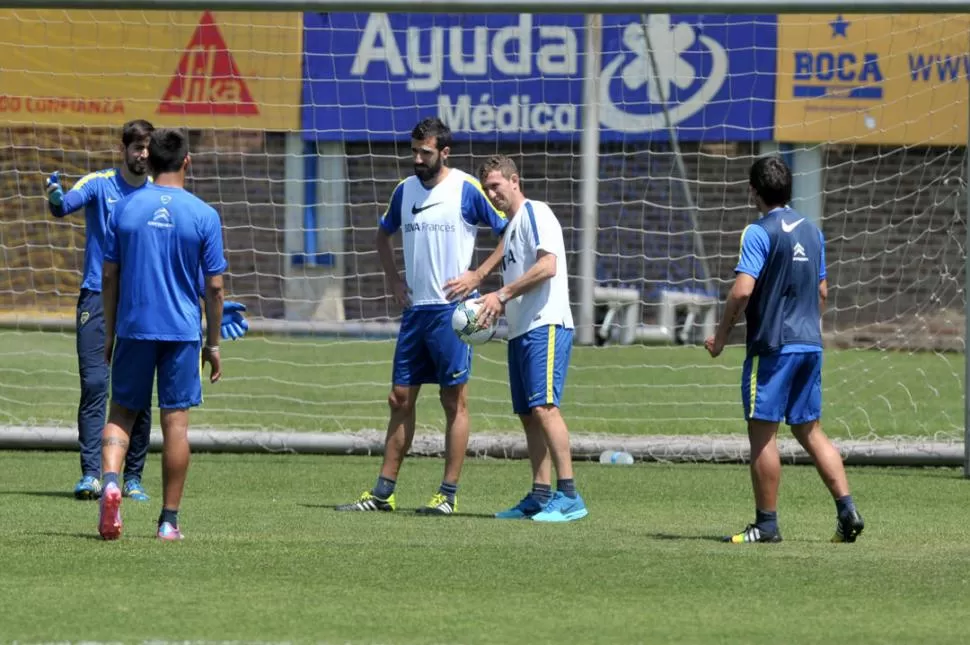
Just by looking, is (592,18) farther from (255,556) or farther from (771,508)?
(255,556)

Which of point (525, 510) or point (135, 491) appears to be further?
point (135, 491)

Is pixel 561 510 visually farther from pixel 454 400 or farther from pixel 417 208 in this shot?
pixel 417 208

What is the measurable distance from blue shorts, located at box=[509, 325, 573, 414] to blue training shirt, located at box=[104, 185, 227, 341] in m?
2.01

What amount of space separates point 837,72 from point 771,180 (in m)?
11.0

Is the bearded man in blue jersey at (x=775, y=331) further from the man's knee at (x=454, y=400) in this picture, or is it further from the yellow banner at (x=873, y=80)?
the yellow banner at (x=873, y=80)

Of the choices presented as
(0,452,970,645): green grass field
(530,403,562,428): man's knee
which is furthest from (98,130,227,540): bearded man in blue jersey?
(530,403,562,428): man's knee

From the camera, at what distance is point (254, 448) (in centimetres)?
1235

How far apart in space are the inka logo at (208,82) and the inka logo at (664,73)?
145 inches

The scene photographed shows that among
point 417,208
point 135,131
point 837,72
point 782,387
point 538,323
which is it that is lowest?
point 782,387

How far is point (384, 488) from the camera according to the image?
9.55 meters

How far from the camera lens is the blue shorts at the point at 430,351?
938cm

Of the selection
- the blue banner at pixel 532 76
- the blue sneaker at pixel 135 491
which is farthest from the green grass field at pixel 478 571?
the blue banner at pixel 532 76

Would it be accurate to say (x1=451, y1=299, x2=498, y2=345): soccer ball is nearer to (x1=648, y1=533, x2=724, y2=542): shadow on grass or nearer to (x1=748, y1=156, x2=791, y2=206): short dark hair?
(x1=648, y1=533, x2=724, y2=542): shadow on grass

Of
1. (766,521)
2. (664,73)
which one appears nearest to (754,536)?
(766,521)
